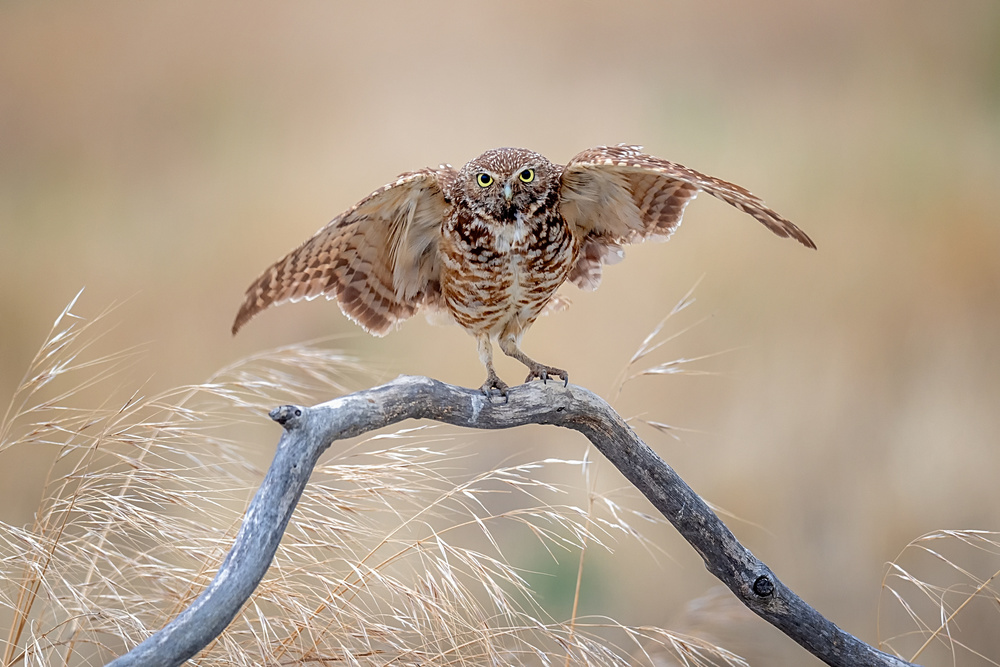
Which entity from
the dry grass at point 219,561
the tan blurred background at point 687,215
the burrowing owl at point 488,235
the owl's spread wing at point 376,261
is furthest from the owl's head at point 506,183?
the tan blurred background at point 687,215

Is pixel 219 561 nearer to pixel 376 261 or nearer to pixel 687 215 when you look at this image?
pixel 376 261

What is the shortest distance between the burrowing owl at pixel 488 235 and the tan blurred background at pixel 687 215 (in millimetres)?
1102

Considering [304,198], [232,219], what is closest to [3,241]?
[232,219]

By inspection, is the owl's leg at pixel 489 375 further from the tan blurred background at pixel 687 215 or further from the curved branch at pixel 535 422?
the tan blurred background at pixel 687 215

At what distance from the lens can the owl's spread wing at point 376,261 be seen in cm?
193

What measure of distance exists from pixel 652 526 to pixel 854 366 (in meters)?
1.06

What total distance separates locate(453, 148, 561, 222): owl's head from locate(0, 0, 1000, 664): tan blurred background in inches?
57.1

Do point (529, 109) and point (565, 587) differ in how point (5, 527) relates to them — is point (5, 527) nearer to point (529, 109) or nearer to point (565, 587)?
point (565, 587)

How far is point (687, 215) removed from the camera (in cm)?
338

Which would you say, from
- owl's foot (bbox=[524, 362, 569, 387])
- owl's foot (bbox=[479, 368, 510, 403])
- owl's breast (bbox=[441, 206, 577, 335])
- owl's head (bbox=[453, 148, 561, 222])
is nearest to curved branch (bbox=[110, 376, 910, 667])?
owl's foot (bbox=[479, 368, 510, 403])

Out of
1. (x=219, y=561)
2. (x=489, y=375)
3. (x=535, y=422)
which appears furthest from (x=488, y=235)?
(x=219, y=561)

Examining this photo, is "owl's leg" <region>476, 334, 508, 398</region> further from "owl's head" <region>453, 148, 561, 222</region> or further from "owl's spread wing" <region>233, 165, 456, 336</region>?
"owl's head" <region>453, 148, 561, 222</region>

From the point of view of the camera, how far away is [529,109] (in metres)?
3.38

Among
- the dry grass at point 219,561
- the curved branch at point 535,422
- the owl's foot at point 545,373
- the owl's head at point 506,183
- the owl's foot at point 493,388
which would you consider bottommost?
the dry grass at point 219,561
